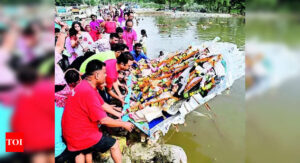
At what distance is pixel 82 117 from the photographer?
2461 millimetres

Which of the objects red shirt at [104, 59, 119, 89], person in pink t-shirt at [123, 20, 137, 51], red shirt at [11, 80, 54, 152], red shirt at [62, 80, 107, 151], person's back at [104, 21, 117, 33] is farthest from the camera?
person's back at [104, 21, 117, 33]

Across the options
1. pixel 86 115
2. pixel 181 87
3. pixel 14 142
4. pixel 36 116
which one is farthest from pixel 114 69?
pixel 14 142

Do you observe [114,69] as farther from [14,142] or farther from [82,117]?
[14,142]

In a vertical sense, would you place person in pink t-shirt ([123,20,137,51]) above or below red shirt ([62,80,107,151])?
above

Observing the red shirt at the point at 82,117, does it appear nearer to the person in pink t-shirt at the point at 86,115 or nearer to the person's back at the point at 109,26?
the person in pink t-shirt at the point at 86,115

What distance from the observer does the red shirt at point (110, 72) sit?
11.7 ft

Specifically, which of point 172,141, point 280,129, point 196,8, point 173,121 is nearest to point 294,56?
point 280,129

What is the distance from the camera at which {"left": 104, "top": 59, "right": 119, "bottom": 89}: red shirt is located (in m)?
3.56

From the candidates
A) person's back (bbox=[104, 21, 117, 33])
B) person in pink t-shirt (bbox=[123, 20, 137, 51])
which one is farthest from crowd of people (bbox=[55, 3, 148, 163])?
person's back (bbox=[104, 21, 117, 33])

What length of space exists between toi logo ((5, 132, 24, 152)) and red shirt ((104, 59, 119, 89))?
214 centimetres

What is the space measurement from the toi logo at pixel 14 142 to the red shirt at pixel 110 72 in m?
2.14

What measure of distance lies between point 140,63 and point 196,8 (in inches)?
1504

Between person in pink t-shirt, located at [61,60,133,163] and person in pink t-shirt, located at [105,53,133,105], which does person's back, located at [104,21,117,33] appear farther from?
person in pink t-shirt, located at [61,60,133,163]

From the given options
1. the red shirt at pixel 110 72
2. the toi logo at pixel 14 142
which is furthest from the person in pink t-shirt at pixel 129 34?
the toi logo at pixel 14 142
